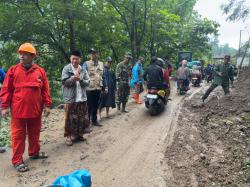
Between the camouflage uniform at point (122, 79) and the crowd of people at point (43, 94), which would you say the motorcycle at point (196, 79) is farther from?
the camouflage uniform at point (122, 79)

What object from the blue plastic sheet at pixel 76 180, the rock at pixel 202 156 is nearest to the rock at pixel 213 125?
the rock at pixel 202 156

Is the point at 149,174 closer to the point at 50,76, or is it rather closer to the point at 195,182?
the point at 195,182

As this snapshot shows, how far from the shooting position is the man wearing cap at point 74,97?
562cm

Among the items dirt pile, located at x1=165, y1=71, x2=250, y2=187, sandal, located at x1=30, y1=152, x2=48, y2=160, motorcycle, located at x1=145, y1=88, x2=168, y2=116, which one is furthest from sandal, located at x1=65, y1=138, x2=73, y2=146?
motorcycle, located at x1=145, y1=88, x2=168, y2=116

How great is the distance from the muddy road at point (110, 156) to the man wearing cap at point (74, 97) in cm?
36

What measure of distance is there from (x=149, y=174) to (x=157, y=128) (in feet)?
9.37

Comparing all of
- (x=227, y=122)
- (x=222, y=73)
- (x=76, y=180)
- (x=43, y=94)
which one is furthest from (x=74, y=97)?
(x=222, y=73)

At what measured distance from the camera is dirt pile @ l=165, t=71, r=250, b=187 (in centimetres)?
438

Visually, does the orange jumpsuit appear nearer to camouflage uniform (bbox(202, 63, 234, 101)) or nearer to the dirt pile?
the dirt pile

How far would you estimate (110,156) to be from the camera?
525 cm

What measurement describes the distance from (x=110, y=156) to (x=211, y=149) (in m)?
2.13

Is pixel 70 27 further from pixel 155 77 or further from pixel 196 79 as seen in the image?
pixel 196 79

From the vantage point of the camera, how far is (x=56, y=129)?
7.34 metres

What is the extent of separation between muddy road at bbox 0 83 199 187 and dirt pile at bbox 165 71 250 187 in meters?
0.26
